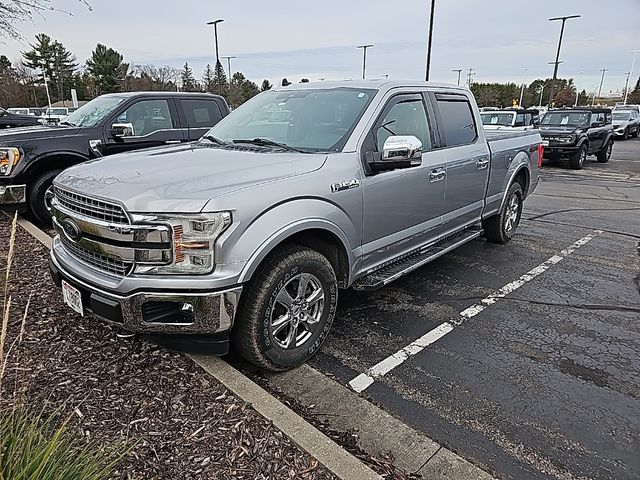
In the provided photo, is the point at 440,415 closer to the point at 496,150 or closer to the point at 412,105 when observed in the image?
the point at 412,105

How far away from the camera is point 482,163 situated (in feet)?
17.1

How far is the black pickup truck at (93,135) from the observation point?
6.12 metres

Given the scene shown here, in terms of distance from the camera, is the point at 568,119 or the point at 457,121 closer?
the point at 457,121

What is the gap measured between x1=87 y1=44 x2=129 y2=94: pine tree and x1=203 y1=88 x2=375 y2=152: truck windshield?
60.7 m

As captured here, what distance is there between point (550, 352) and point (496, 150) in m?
2.79

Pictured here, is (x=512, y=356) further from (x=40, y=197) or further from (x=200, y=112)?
(x=200, y=112)

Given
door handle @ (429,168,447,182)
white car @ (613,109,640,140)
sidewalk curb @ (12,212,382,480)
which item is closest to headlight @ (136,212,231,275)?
sidewalk curb @ (12,212,382,480)

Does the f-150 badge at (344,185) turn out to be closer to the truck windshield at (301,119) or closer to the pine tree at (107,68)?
the truck windshield at (301,119)

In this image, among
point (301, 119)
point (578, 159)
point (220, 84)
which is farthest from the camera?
point (220, 84)

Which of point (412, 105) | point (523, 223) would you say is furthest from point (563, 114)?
point (412, 105)

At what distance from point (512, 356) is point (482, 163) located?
2.42 meters

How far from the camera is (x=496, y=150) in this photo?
5.59 m

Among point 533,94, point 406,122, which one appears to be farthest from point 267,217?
point 533,94

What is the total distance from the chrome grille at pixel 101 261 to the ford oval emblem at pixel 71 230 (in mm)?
64
